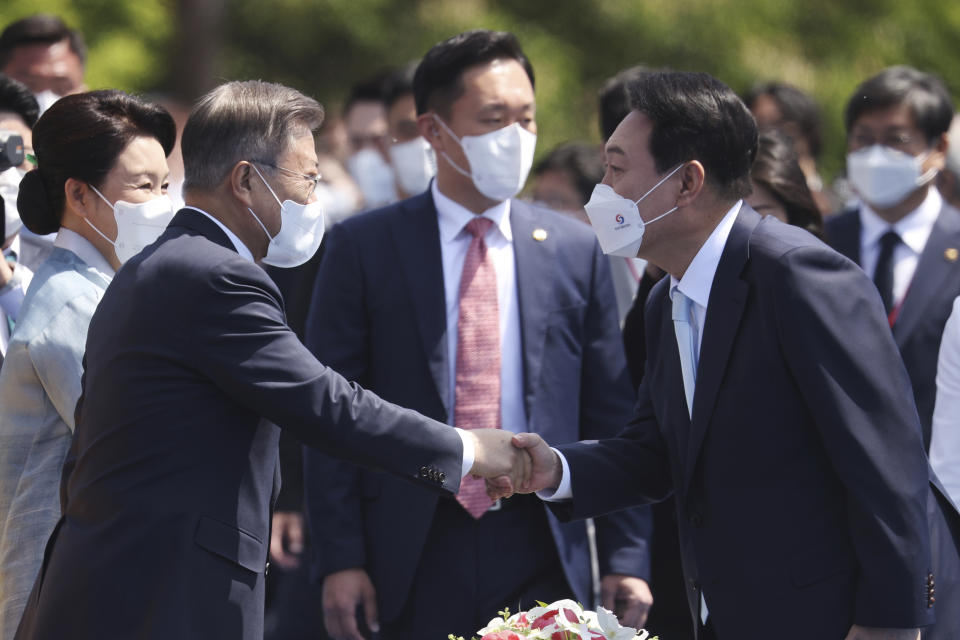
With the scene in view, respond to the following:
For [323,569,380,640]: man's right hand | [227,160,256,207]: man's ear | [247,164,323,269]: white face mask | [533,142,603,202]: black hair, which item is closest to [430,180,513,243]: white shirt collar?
[247,164,323,269]: white face mask

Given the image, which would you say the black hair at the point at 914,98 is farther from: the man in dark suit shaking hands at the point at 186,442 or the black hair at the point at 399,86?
the man in dark suit shaking hands at the point at 186,442

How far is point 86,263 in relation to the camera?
3.75 meters

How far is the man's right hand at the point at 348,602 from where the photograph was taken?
13.3 ft

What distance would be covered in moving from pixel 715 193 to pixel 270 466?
135cm

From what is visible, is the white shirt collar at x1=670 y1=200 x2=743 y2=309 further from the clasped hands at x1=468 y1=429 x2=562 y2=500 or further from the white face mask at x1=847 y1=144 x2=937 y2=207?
the white face mask at x1=847 y1=144 x2=937 y2=207

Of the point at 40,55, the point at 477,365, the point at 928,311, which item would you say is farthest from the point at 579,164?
the point at 477,365

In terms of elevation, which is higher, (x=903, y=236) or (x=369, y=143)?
(x=369, y=143)

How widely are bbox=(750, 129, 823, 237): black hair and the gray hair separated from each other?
1.84m

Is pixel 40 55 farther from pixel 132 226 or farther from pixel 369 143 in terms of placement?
pixel 369 143

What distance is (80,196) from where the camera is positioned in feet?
12.4

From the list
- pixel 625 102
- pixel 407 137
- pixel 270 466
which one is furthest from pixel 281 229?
pixel 407 137

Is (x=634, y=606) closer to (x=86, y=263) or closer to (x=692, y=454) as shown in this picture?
(x=692, y=454)

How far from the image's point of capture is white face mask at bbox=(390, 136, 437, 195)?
20.4 ft

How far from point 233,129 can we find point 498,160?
1201 millimetres
